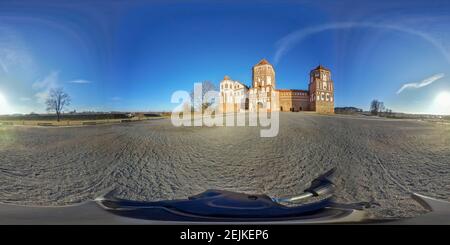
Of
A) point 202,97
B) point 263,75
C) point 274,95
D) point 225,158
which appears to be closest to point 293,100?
point 274,95

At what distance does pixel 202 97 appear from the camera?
1471 mm

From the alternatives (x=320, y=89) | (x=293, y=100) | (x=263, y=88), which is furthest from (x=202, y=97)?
(x=320, y=89)

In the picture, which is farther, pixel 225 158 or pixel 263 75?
pixel 225 158

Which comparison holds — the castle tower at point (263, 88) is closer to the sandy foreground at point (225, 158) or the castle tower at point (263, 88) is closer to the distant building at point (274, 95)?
the distant building at point (274, 95)

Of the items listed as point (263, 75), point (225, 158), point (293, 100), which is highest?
point (263, 75)

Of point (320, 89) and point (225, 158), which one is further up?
point (320, 89)

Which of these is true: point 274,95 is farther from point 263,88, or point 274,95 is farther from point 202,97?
point 202,97

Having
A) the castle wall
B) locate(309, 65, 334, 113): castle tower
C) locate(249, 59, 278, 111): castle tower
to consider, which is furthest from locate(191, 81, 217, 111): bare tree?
locate(309, 65, 334, 113): castle tower

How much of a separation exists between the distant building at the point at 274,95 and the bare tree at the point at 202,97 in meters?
0.08

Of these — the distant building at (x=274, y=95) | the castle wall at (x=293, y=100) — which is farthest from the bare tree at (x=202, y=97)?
the castle wall at (x=293, y=100)

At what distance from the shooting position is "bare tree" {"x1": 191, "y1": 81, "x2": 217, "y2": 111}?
4.68ft

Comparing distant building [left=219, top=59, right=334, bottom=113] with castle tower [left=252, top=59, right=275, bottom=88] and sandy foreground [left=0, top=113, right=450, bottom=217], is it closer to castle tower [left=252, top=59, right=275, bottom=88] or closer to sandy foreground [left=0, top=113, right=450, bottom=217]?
castle tower [left=252, top=59, right=275, bottom=88]

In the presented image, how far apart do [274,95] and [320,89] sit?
33 centimetres

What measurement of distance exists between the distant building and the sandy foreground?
0.44 feet
